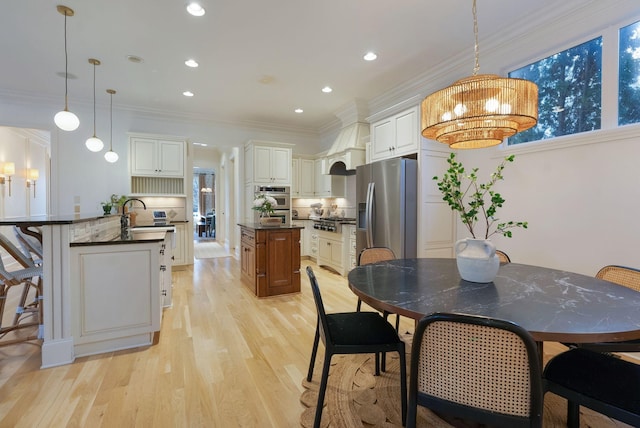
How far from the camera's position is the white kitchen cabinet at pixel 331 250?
5.12 metres

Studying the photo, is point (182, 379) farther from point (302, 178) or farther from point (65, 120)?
point (302, 178)

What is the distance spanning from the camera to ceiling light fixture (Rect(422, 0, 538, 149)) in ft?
5.88

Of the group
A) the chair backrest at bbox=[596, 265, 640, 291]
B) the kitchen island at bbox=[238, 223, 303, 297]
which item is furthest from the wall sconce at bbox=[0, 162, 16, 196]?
the chair backrest at bbox=[596, 265, 640, 291]

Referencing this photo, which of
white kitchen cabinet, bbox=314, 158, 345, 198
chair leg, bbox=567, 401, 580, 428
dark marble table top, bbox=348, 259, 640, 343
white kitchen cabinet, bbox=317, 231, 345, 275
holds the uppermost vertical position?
white kitchen cabinet, bbox=314, 158, 345, 198

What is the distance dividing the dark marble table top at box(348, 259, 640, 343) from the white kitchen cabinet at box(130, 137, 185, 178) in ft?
16.0

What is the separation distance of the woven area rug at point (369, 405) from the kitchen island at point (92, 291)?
1554 millimetres

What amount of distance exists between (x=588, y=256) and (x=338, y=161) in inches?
158

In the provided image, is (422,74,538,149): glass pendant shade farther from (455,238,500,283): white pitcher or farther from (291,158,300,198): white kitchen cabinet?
(291,158,300,198): white kitchen cabinet

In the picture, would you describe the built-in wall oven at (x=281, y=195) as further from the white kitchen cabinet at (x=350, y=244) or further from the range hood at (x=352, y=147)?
the white kitchen cabinet at (x=350, y=244)

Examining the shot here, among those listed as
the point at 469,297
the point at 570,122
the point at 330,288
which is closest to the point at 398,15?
the point at 570,122

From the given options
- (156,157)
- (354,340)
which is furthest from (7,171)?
(354,340)

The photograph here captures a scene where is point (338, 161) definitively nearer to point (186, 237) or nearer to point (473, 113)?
point (186, 237)

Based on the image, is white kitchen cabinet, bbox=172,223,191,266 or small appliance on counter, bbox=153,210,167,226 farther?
white kitchen cabinet, bbox=172,223,191,266

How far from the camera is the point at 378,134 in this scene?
173 inches
